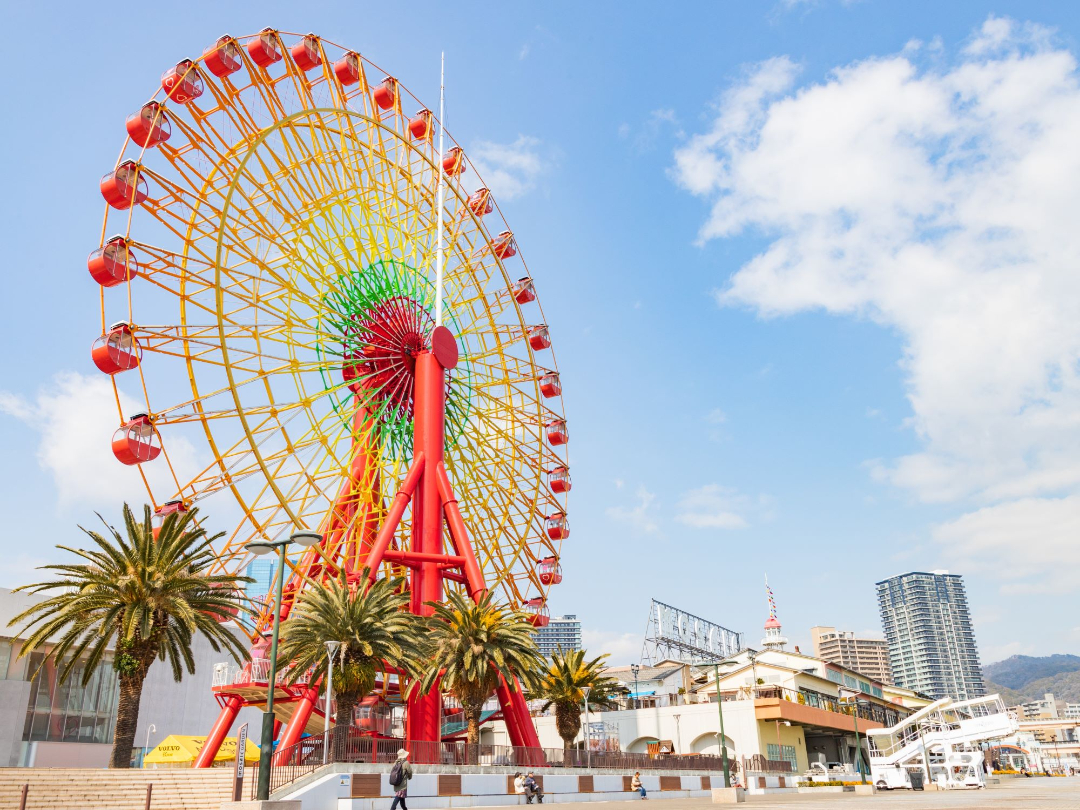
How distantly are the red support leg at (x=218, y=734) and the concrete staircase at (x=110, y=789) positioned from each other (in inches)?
222

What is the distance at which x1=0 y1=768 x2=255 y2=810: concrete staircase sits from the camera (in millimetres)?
22125

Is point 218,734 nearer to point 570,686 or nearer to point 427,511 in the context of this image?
point 427,511

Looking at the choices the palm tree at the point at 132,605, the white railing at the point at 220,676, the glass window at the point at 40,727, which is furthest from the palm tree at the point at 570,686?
the glass window at the point at 40,727

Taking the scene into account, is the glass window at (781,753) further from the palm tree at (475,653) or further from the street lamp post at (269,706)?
the street lamp post at (269,706)

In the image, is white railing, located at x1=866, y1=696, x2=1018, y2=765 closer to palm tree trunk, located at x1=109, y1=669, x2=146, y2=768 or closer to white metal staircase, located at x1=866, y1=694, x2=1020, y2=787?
white metal staircase, located at x1=866, y1=694, x2=1020, y2=787

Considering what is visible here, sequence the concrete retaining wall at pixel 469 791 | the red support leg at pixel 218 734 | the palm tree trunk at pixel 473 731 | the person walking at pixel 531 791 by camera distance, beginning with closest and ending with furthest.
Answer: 1. the concrete retaining wall at pixel 469 791
2. the red support leg at pixel 218 734
3. the person walking at pixel 531 791
4. the palm tree trunk at pixel 473 731

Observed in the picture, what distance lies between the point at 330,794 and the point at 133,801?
5042mm

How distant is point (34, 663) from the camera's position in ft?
135

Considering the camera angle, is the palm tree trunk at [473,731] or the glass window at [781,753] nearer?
the palm tree trunk at [473,731]

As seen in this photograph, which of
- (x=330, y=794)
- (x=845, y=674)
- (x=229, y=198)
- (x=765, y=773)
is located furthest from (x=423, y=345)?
(x=845, y=674)

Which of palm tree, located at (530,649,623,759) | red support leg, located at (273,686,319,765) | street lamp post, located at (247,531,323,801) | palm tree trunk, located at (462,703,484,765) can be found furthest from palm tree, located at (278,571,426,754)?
palm tree, located at (530,649,623,759)

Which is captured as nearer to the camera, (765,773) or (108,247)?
(108,247)

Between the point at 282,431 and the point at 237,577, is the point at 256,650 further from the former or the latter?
the point at 282,431

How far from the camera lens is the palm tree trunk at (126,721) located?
2641 centimetres
